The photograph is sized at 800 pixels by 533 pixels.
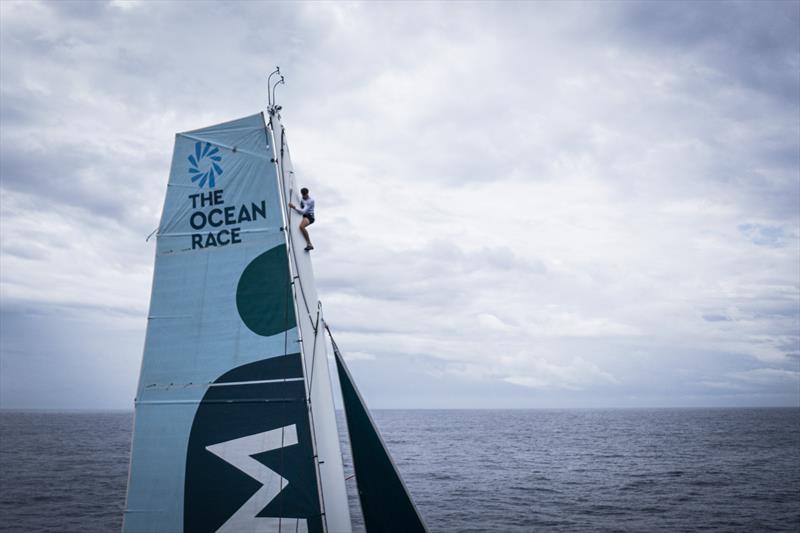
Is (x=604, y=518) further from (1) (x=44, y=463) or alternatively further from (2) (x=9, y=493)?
(1) (x=44, y=463)

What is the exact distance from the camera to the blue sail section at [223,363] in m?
9.06

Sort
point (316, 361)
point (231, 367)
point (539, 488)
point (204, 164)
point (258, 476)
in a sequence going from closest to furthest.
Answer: point (258, 476) < point (231, 367) < point (204, 164) < point (316, 361) < point (539, 488)

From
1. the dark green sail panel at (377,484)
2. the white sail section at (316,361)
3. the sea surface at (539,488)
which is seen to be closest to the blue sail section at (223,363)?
the white sail section at (316,361)

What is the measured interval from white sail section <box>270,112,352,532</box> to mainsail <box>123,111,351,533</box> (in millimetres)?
27

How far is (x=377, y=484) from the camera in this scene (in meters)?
10.1

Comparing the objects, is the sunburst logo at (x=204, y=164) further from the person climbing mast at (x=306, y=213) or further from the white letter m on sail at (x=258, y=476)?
the white letter m on sail at (x=258, y=476)

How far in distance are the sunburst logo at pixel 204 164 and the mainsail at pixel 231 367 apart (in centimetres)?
2

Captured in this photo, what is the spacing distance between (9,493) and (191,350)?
3185cm

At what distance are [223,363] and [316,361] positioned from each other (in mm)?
1524

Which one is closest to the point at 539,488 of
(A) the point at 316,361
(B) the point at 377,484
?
(B) the point at 377,484

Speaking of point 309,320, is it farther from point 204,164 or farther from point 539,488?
point 539,488

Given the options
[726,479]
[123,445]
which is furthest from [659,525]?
[123,445]

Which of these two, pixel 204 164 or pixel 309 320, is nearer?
pixel 204 164

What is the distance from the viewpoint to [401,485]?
32.7 ft
